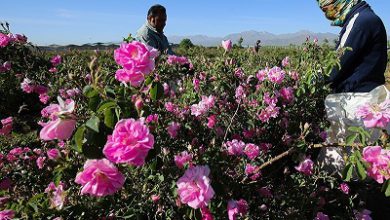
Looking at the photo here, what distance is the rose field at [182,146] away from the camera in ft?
3.78

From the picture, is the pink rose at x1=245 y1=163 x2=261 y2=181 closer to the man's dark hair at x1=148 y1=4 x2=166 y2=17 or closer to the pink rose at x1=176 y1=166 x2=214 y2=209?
the pink rose at x1=176 y1=166 x2=214 y2=209

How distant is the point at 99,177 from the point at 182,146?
847 mm

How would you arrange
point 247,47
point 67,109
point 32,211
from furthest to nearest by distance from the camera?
point 247,47
point 32,211
point 67,109

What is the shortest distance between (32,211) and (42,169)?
60 cm

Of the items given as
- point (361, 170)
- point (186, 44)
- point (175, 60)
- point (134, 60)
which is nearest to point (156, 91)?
point (134, 60)

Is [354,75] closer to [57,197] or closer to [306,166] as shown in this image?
[306,166]

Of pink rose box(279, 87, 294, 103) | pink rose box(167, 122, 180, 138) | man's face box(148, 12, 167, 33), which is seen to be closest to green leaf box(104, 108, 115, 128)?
pink rose box(167, 122, 180, 138)

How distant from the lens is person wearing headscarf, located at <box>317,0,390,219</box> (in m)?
2.54

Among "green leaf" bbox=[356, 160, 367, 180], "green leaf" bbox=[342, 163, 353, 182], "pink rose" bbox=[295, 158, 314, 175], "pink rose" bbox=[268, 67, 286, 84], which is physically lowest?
"pink rose" bbox=[295, 158, 314, 175]

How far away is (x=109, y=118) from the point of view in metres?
1.14

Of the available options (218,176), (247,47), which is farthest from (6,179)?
(247,47)

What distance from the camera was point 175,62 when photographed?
8.28 feet

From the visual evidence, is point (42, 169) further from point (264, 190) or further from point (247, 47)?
point (247, 47)

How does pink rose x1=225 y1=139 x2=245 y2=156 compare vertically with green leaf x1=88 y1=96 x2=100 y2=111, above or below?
below
